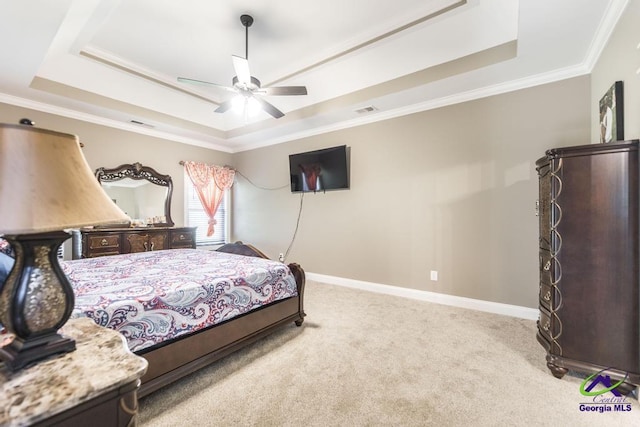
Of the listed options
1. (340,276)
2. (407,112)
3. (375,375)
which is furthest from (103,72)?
(375,375)

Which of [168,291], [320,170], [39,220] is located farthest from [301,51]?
[39,220]

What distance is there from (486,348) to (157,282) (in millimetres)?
2660

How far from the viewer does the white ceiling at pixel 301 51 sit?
7.77 ft

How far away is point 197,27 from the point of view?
2.96 metres

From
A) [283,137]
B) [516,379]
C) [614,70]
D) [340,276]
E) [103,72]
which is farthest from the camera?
[283,137]

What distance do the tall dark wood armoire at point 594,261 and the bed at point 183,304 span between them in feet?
6.76

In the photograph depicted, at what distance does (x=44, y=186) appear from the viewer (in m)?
0.76

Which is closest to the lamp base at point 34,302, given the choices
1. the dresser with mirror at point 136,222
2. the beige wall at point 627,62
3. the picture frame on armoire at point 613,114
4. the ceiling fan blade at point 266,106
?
the ceiling fan blade at point 266,106

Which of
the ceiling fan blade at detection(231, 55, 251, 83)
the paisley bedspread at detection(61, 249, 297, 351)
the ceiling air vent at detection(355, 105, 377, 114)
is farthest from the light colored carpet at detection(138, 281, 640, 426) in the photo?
the ceiling air vent at detection(355, 105, 377, 114)

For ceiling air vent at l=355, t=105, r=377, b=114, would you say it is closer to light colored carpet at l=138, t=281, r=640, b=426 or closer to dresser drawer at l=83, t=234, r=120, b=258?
light colored carpet at l=138, t=281, r=640, b=426

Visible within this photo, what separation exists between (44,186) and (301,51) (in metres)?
3.27

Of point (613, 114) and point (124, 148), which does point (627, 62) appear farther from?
point (124, 148)

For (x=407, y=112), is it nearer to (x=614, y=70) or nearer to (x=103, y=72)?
(x=614, y=70)

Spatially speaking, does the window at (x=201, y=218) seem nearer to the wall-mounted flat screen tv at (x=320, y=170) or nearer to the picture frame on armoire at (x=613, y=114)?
the wall-mounted flat screen tv at (x=320, y=170)
